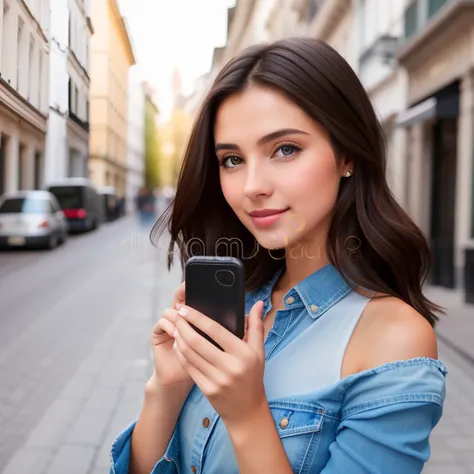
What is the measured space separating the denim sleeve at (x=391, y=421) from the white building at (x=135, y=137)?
59cm

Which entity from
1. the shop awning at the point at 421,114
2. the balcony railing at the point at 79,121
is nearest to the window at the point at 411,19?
the shop awning at the point at 421,114

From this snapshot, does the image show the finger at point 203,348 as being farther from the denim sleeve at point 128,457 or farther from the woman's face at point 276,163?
the denim sleeve at point 128,457

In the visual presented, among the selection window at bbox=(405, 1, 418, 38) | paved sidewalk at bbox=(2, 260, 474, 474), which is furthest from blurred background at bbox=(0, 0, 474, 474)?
window at bbox=(405, 1, 418, 38)

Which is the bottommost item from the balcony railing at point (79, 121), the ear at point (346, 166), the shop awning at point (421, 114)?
the ear at point (346, 166)

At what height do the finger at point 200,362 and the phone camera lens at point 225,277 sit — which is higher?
the phone camera lens at point 225,277

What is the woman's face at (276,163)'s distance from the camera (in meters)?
1.14

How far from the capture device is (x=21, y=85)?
3.25 ft

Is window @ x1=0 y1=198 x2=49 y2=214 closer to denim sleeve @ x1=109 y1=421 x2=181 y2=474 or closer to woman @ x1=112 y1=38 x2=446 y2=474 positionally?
woman @ x1=112 y1=38 x2=446 y2=474

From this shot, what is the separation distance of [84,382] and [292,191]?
288cm

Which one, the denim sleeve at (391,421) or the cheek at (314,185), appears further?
the cheek at (314,185)

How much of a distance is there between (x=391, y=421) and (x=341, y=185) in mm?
490

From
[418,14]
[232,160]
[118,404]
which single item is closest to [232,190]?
[232,160]

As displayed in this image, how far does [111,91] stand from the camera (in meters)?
1.24

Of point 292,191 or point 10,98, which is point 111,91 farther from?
point 292,191
